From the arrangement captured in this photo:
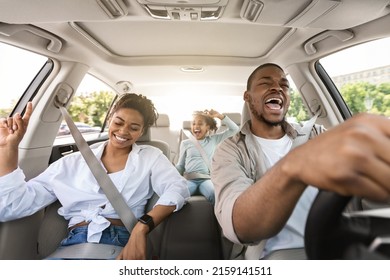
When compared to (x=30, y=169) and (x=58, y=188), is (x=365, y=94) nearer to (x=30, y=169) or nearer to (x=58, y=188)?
(x=58, y=188)

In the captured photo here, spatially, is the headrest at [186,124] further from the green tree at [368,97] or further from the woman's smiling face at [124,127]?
the green tree at [368,97]

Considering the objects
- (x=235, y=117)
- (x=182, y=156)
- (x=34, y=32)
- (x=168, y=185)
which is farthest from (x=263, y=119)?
(x=34, y=32)

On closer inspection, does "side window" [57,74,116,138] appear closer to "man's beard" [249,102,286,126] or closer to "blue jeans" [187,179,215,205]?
"blue jeans" [187,179,215,205]

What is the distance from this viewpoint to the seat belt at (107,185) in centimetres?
88

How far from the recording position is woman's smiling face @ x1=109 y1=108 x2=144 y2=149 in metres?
1.01

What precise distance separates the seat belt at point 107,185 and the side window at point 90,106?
0.23ft

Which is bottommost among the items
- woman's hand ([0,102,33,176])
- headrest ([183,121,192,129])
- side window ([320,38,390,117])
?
woman's hand ([0,102,33,176])

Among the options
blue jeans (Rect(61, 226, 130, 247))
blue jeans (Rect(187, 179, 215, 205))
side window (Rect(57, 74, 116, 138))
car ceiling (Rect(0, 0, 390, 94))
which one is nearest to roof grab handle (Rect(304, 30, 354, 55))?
car ceiling (Rect(0, 0, 390, 94))

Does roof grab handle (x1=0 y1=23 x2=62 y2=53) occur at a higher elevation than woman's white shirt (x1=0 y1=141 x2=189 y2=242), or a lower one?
higher

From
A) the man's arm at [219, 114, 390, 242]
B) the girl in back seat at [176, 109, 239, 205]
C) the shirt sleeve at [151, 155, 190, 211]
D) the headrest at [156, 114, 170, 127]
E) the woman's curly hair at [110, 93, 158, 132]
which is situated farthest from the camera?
the headrest at [156, 114, 170, 127]

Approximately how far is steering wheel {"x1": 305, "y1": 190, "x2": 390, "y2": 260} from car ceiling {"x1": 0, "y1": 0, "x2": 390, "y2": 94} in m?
0.63

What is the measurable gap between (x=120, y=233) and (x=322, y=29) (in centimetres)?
102

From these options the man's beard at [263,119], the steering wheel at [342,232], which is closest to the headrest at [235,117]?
the man's beard at [263,119]
